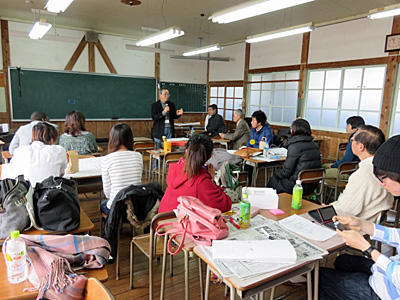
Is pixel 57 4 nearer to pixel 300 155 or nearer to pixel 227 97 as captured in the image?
pixel 300 155

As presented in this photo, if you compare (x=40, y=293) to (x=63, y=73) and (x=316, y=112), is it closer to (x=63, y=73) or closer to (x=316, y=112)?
(x=316, y=112)

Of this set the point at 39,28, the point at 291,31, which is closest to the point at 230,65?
the point at 291,31

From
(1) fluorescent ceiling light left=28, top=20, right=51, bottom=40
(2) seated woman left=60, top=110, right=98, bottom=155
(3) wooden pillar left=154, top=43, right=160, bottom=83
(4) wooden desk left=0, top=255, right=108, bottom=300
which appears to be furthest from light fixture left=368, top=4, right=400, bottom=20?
(3) wooden pillar left=154, top=43, right=160, bottom=83

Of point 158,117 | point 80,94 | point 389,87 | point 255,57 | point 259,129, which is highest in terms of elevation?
point 255,57

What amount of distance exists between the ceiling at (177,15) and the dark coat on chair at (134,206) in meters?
4.20

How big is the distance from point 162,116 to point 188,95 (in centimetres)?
433

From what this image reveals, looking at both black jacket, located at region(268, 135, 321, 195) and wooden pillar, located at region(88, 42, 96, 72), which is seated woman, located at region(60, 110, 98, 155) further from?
wooden pillar, located at region(88, 42, 96, 72)

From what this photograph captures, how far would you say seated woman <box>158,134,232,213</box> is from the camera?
183 cm

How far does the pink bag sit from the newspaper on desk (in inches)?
2.5

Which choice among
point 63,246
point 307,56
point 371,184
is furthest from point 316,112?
point 63,246

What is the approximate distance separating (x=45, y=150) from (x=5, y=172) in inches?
23.9

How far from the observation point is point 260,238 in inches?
59.3

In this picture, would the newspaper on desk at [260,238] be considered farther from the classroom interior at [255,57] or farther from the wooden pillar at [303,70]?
the wooden pillar at [303,70]

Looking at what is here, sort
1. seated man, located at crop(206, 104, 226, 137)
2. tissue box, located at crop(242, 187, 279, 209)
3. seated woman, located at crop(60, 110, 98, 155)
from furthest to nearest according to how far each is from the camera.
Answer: seated man, located at crop(206, 104, 226, 137), seated woman, located at crop(60, 110, 98, 155), tissue box, located at crop(242, 187, 279, 209)
